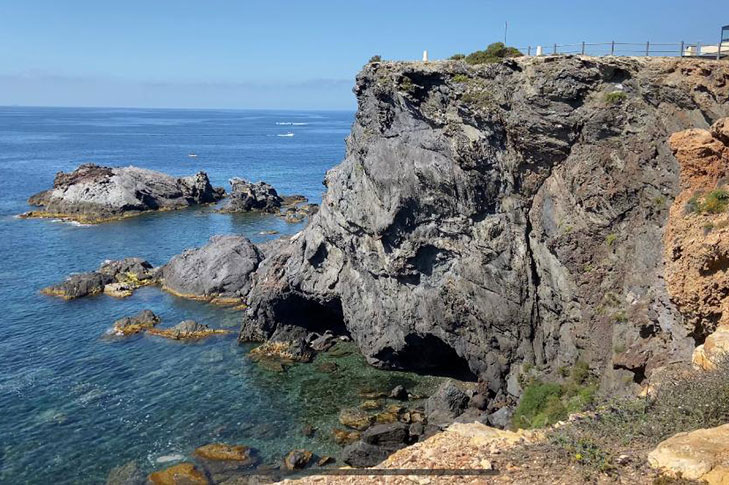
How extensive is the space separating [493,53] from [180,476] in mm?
29531

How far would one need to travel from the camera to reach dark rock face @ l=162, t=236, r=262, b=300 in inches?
2244

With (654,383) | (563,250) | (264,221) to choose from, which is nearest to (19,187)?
(264,221)

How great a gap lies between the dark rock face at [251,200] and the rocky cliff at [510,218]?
51.2 m

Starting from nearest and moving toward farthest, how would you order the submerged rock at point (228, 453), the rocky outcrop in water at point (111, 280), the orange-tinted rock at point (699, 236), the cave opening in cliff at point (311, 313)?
the orange-tinted rock at point (699, 236) → the submerged rock at point (228, 453) → the cave opening in cliff at point (311, 313) → the rocky outcrop in water at point (111, 280)

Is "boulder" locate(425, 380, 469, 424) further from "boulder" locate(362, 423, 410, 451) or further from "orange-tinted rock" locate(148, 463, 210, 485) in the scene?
"orange-tinted rock" locate(148, 463, 210, 485)

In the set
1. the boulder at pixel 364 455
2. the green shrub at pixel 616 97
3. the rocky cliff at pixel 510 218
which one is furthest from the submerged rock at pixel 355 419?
the green shrub at pixel 616 97

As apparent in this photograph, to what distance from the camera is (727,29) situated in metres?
31.3

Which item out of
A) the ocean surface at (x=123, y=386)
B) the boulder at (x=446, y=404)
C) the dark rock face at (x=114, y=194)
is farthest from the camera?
the dark rock face at (x=114, y=194)

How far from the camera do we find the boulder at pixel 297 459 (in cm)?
3017

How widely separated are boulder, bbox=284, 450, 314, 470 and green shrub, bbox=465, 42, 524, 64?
2437cm

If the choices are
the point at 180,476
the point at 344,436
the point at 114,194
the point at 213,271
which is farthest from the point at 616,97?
the point at 114,194

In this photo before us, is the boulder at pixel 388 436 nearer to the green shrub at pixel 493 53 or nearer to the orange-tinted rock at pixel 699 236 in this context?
the orange-tinted rock at pixel 699 236

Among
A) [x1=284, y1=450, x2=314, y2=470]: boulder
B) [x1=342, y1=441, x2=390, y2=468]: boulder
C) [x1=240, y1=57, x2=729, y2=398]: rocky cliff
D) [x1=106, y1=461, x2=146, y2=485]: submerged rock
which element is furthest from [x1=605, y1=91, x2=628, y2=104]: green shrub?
[x1=106, y1=461, x2=146, y2=485]: submerged rock

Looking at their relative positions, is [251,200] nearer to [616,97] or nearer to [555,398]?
[555,398]
